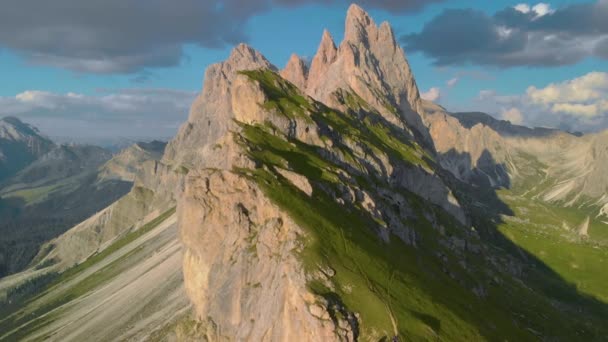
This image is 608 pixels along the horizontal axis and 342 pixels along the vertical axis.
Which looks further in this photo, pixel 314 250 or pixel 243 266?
pixel 243 266

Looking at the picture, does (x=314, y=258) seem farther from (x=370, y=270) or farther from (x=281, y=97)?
(x=281, y=97)

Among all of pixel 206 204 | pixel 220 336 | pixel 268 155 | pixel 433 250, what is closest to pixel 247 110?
pixel 268 155

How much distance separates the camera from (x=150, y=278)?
618 ft

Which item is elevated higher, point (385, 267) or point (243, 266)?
point (385, 267)

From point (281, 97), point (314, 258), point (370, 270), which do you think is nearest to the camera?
point (314, 258)

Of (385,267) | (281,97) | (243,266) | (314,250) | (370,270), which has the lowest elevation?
(243,266)

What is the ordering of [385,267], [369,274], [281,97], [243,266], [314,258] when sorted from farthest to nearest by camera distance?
[281,97]
[243,266]
[385,267]
[369,274]
[314,258]

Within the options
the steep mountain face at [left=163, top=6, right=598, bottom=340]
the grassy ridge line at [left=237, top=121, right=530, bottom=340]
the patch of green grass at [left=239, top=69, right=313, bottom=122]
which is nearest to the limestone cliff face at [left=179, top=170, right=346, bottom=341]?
the steep mountain face at [left=163, top=6, right=598, bottom=340]

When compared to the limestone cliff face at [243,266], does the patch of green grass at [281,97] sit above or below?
above

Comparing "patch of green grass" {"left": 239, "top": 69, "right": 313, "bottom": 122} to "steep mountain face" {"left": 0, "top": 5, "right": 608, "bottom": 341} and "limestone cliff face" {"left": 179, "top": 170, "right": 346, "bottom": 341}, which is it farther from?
"limestone cliff face" {"left": 179, "top": 170, "right": 346, "bottom": 341}

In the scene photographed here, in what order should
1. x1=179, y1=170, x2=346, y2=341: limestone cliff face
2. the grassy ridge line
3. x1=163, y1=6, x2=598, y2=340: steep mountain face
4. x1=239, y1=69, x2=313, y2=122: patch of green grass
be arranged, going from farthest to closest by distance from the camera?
x1=239, y1=69, x2=313, y2=122: patch of green grass → x1=163, y1=6, x2=598, y2=340: steep mountain face → the grassy ridge line → x1=179, y1=170, x2=346, y2=341: limestone cliff face

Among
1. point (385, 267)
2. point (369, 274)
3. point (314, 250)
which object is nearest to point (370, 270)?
point (369, 274)

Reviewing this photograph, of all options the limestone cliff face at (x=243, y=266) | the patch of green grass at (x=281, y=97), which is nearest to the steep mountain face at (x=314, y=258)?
the limestone cliff face at (x=243, y=266)

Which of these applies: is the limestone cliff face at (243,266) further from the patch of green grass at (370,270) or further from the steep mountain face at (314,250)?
the patch of green grass at (370,270)
